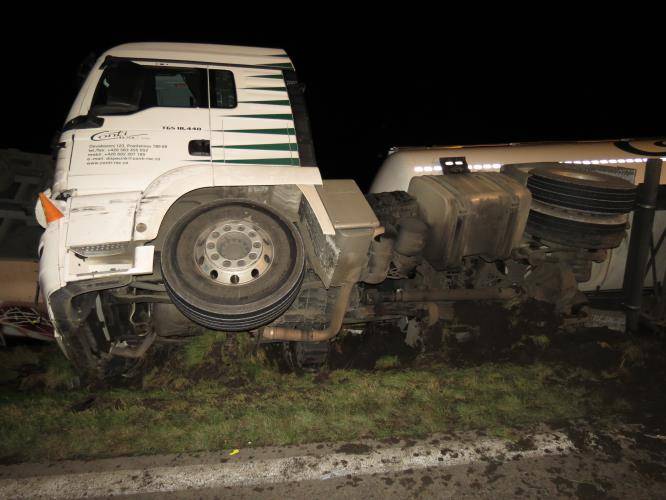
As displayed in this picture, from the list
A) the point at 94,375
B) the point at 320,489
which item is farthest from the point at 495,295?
the point at 94,375

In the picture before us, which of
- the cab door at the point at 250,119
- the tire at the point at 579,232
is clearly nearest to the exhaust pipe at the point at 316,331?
the cab door at the point at 250,119

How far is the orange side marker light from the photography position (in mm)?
2923

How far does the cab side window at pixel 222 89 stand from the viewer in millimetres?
3410

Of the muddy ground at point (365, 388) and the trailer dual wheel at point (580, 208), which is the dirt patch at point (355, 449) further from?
the trailer dual wheel at point (580, 208)

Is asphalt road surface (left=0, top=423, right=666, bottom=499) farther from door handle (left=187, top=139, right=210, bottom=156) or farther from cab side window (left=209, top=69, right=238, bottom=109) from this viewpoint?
cab side window (left=209, top=69, right=238, bottom=109)

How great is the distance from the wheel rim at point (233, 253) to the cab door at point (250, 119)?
1.74 ft

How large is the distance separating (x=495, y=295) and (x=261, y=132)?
2.66 meters

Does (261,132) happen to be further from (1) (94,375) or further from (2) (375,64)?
(2) (375,64)

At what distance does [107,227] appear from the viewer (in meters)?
2.94

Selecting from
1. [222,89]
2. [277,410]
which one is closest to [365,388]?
[277,410]

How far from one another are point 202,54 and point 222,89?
397mm

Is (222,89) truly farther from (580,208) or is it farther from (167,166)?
(580,208)

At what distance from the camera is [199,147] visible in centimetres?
321

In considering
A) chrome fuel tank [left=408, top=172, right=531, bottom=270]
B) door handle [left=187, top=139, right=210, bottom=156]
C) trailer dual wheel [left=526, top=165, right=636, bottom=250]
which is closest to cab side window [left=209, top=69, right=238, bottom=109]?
door handle [left=187, top=139, right=210, bottom=156]
